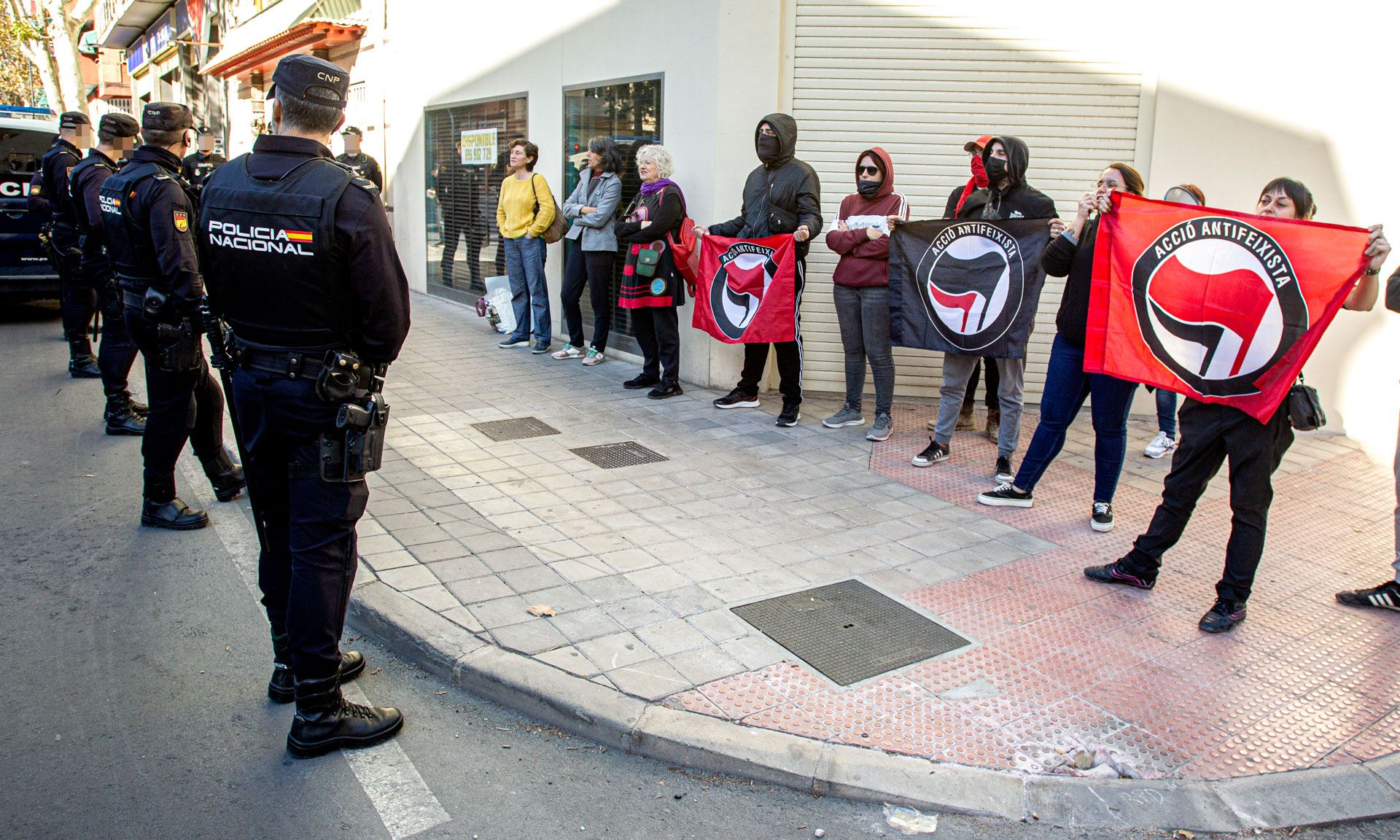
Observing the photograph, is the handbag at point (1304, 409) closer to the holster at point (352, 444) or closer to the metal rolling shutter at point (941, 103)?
the holster at point (352, 444)

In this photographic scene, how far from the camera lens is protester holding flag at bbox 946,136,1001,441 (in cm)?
679

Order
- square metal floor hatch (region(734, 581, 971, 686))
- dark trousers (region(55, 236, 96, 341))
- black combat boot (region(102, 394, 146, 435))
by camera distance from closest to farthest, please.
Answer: square metal floor hatch (region(734, 581, 971, 686)) < black combat boot (region(102, 394, 146, 435)) < dark trousers (region(55, 236, 96, 341))

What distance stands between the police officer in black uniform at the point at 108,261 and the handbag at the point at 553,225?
387cm

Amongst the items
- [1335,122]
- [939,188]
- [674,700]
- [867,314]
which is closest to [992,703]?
[674,700]

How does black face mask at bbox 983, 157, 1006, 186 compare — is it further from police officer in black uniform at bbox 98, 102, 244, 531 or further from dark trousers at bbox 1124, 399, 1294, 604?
police officer in black uniform at bbox 98, 102, 244, 531

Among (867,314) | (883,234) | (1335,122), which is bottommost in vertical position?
(867,314)

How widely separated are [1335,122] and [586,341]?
6953mm

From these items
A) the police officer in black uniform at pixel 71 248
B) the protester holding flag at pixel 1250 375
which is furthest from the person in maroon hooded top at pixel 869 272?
the police officer in black uniform at pixel 71 248

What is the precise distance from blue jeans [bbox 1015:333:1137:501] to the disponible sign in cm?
862

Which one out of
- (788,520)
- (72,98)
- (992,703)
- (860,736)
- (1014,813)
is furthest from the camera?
(72,98)

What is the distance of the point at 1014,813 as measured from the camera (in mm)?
3162

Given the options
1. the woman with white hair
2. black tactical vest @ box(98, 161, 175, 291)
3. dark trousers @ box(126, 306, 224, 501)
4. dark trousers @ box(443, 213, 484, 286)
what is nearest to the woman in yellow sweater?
the woman with white hair

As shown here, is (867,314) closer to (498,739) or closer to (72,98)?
(498,739)

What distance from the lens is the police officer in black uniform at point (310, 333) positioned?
317cm
